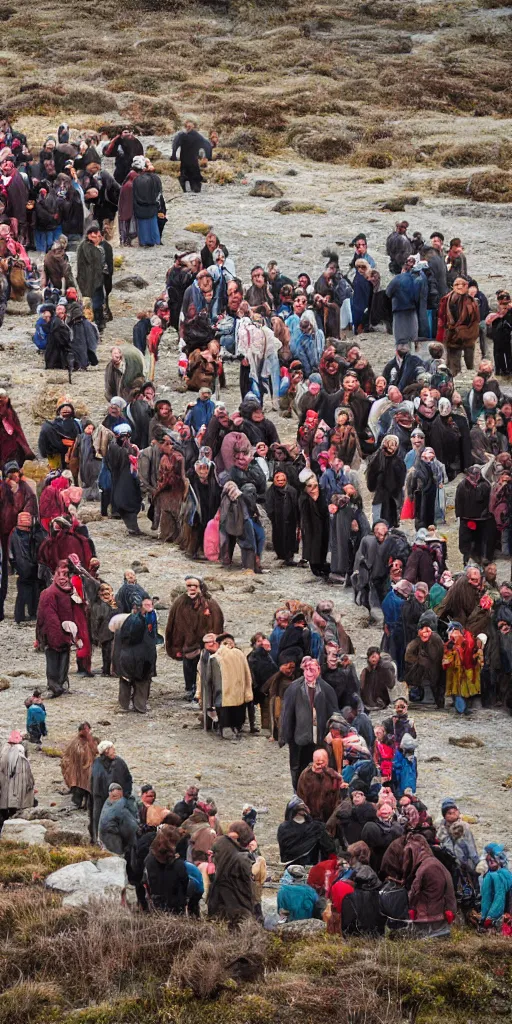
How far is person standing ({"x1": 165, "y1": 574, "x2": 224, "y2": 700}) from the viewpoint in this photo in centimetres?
2272

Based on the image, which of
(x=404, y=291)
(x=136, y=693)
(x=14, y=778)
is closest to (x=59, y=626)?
(x=136, y=693)

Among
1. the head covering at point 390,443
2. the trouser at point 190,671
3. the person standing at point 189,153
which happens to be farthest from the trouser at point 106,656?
the person standing at point 189,153

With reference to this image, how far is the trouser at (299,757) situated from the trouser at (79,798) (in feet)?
7.19

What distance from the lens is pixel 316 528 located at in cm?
2645

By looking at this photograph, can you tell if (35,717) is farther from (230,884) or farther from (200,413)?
(200,413)

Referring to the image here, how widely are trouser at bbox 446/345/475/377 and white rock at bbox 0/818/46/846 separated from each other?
49.9ft

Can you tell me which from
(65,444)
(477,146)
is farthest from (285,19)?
(65,444)

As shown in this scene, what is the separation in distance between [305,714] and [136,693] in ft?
9.73

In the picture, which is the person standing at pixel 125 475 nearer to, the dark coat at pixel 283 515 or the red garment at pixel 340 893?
the dark coat at pixel 283 515

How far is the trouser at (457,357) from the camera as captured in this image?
32.4 m

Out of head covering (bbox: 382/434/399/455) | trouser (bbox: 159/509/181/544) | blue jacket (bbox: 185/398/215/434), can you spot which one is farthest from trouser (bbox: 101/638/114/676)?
blue jacket (bbox: 185/398/215/434)

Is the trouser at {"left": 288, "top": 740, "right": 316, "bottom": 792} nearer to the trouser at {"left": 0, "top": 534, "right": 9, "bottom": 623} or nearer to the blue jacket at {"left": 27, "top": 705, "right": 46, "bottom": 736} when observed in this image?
the blue jacket at {"left": 27, "top": 705, "right": 46, "bottom": 736}

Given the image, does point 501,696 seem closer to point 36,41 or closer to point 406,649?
point 406,649

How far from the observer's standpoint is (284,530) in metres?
26.9
